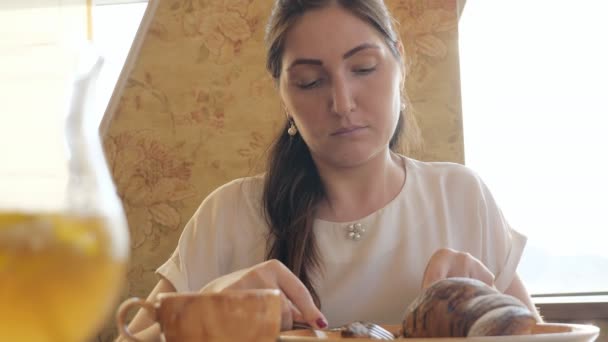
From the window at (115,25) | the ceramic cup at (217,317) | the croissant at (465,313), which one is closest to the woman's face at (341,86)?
the croissant at (465,313)

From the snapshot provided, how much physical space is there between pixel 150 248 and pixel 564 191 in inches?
49.5

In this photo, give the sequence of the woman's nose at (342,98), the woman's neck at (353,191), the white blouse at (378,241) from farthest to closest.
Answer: the woman's neck at (353,191) < the white blouse at (378,241) < the woman's nose at (342,98)

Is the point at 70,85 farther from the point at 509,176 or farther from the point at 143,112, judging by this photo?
the point at 509,176

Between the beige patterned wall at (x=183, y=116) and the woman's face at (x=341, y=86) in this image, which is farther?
the beige patterned wall at (x=183, y=116)

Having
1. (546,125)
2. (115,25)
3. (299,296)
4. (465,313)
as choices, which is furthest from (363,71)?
(115,25)

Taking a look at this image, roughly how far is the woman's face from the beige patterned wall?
1.98 ft

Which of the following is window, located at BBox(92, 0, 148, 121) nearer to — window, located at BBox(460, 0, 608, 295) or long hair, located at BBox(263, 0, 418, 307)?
long hair, located at BBox(263, 0, 418, 307)

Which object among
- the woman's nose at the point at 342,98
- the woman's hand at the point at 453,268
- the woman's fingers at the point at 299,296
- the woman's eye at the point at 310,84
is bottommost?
the woman's hand at the point at 453,268

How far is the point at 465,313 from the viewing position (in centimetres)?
62

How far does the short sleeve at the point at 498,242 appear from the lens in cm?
154

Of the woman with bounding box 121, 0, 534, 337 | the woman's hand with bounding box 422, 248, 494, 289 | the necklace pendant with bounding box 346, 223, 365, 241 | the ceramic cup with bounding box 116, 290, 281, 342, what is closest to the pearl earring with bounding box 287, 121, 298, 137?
the woman with bounding box 121, 0, 534, 337

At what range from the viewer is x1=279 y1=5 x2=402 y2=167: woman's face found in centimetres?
138

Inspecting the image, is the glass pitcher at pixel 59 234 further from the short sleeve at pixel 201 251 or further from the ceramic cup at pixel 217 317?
the short sleeve at pixel 201 251

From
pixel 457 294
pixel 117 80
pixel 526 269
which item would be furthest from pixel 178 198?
pixel 457 294
